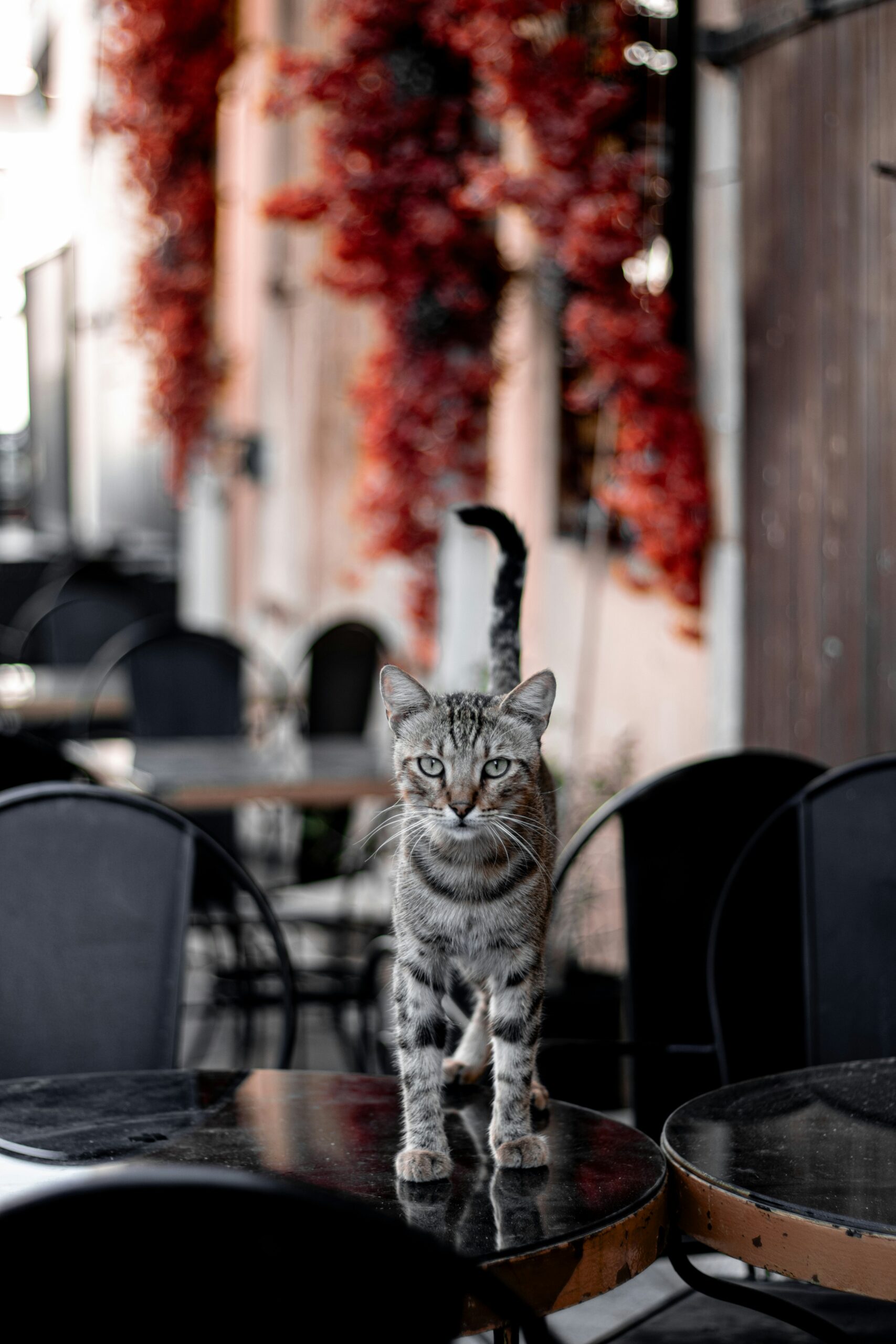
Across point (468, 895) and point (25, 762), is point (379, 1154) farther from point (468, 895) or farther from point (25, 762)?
point (25, 762)

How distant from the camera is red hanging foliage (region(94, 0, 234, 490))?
278 inches

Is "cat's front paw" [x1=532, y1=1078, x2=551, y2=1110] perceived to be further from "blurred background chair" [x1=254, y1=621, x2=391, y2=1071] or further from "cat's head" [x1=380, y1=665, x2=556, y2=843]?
"blurred background chair" [x1=254, y1=621, x2=391, y2=1071]

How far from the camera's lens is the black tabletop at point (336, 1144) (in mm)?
1270

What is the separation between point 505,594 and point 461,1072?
0.51 metres

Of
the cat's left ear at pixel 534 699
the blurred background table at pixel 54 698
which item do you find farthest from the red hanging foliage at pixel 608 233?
the cat's left ear at pixel 534 699

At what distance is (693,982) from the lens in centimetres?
215

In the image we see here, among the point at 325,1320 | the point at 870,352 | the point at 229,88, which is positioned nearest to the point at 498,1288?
the point at 325,1320

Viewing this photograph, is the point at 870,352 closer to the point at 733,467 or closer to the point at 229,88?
the point at 733,467

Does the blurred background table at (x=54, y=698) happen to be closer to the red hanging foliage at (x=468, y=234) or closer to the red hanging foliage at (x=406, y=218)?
the red hanging foliage at (x=468, y=234)

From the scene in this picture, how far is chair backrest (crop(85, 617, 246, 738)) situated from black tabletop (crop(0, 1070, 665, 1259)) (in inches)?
103

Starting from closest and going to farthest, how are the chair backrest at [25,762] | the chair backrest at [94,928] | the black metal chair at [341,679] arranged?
the chair backrest at [94,928] < the chair backrest at [25,762] < the black metal chair at [341,679]

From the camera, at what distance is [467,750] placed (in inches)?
53.9

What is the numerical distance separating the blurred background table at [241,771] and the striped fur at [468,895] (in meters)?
1.68

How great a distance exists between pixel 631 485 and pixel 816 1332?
2252 millimetres
